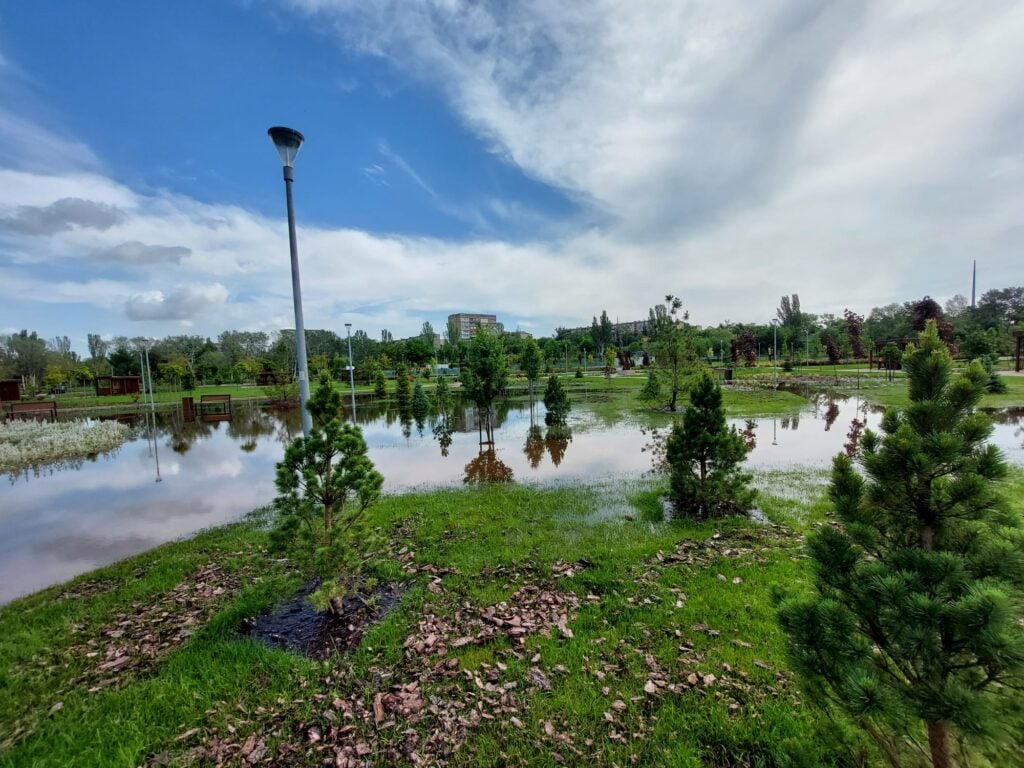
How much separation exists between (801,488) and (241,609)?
425 inches

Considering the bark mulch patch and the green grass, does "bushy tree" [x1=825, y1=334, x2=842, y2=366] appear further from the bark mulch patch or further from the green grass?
the bark mulch patch

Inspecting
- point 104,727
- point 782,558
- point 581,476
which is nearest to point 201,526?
point 104,727

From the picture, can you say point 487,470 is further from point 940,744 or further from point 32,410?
point 32,410

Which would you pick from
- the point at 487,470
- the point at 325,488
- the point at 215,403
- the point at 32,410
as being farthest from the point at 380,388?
the point at 325,488

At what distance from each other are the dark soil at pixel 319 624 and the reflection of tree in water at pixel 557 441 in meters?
8.18

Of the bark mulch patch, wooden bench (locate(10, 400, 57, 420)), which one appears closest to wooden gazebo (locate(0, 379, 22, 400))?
wooden bench (locate(10, 400, 57, 420))

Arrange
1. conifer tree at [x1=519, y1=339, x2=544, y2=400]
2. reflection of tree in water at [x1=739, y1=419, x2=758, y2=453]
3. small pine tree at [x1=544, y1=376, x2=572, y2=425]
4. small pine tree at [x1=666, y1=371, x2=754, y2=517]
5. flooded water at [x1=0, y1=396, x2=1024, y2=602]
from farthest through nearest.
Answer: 1. conifer tree at [x1=519, y1=339, x2=544, y2=400]
2. small pine tree at [x1=544, y1=376, x2=572, y2=425]
3. reflection of tree in water at [x1=739, y1=419, x2=758, y2=453]
4. flooded water at [x1=0, y1=396, x2=1024, y2=602]
5. small pine tree at [x1=666, y1=371, x2=754, y2=517]

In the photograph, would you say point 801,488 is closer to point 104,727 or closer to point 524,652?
point 524,652

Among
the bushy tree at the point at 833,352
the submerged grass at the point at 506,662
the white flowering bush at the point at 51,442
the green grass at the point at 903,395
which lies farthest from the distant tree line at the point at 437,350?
the submerged grass at the point at 506,662

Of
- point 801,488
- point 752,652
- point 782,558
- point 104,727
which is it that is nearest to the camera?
point 104,727

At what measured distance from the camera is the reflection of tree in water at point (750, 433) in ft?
44.5

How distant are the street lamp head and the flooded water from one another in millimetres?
7525

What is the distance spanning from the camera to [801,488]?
919cm

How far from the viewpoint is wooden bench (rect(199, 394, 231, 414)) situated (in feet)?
104
